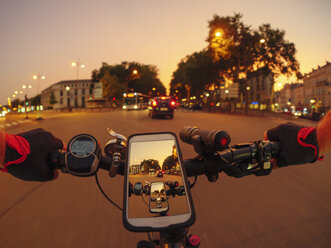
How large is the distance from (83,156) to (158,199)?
1.15 feet

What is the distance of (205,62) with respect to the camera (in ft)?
150

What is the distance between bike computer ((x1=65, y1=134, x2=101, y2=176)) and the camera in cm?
97

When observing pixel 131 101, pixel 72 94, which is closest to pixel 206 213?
pixel 131 101

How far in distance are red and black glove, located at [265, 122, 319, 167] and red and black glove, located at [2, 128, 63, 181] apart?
3.45ft

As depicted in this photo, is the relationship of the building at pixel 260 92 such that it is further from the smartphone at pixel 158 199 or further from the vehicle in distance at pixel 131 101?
the smartphone at pixel 158 199

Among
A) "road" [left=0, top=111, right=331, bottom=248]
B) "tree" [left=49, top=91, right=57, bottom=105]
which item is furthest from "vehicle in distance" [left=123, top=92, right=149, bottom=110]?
"tree" [left=49, top=91, right=57, bottom=105]

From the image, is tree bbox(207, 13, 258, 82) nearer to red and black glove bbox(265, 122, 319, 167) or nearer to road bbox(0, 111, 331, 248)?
road bbox(0, 111, 331, 248)

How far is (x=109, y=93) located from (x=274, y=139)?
64846 millimetres

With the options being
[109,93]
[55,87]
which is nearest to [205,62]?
[109,93]

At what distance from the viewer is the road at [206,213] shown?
229 cm

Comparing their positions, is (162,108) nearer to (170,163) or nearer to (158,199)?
(170,163)

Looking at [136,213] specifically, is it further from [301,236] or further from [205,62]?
[205,62]

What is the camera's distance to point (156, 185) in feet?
3.15

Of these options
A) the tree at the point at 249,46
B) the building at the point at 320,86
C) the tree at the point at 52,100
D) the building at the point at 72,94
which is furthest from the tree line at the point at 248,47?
the tree at the point at 52,100
